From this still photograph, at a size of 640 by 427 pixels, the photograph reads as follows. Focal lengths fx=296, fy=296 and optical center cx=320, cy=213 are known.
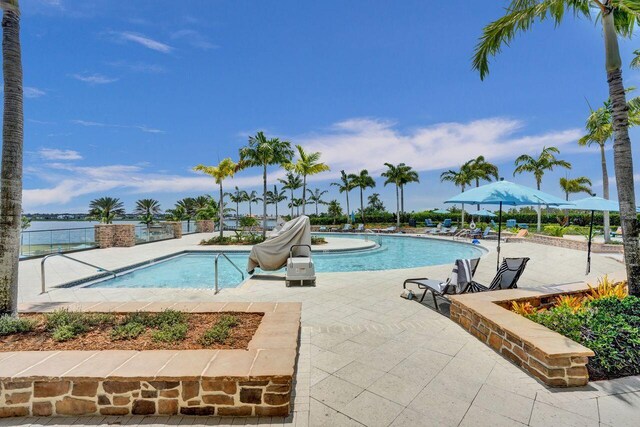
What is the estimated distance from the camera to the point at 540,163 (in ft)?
87.2

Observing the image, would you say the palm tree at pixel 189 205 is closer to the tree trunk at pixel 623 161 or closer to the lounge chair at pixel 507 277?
the lounge chair at pixel 507 277

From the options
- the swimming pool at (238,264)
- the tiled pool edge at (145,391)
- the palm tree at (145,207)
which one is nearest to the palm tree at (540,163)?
the swimming pool at (238,264)

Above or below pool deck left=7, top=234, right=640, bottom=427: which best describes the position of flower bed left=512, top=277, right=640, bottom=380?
above

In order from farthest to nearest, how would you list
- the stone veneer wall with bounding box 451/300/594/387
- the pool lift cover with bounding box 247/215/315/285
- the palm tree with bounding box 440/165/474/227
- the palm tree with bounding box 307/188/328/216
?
the palm tree with bounding box 307/188/328/216 → the palm tree with bounding box 440/165/474/227 → the pool lift cover with bounding box 247/215/315/285 → the stone veneer wall with bounding box 451/300/594/387

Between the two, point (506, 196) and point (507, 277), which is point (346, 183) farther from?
point (507, 277)

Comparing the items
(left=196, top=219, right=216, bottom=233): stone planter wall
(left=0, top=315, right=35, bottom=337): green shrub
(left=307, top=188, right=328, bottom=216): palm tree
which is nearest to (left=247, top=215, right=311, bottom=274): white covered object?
(left=0, top=315, right=35, bottom=337): green shrub

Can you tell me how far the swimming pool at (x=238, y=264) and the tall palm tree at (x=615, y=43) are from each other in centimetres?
761

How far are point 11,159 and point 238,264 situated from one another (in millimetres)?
9115

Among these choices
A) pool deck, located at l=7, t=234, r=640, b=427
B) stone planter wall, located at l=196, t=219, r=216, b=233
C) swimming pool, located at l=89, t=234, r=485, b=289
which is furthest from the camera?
stone planter wall, located at l=196, t=219, r=216, b=233

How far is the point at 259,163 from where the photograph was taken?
1922 centimetres

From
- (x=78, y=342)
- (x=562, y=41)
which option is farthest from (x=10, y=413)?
(x=562, y=41)

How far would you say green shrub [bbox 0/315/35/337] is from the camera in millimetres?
3441

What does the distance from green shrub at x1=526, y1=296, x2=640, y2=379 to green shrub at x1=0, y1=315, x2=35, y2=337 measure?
6.37m

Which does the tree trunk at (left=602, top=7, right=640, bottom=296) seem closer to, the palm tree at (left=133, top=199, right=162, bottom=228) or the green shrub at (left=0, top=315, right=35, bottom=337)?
the green shrub at (left=0, top=315, right=35, bottom=337)
